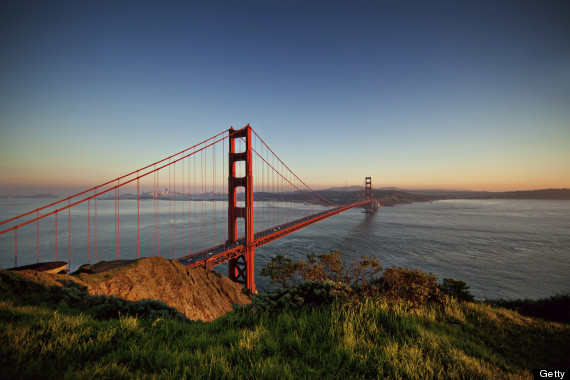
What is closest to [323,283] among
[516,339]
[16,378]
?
[516,339]

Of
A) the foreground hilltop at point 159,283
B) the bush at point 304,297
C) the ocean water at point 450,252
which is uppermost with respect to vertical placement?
the bush at point 304,297

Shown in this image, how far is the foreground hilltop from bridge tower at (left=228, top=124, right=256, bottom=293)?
5.44 m

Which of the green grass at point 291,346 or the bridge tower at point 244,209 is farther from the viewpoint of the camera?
A: the bridge tower at point 244,209

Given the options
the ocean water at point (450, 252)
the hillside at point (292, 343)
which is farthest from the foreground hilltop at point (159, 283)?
the ocean water at point (450, 252)

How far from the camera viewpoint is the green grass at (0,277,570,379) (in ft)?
7.76

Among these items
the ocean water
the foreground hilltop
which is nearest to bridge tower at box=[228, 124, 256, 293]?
the ocean water

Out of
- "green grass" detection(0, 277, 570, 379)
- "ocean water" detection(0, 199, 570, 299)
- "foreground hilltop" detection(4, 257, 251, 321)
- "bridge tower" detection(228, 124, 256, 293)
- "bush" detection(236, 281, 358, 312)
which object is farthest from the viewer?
"ocean water" detection(0, 199, 570, 299)

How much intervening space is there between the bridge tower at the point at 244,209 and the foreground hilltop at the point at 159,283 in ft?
17.8

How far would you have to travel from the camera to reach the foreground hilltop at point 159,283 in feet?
26.9

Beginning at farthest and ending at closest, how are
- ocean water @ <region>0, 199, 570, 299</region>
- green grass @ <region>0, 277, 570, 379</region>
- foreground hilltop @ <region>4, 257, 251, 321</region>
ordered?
ocean water @ <region>0, 199, 570, 299</region> < foreground hilltop @ <region>4, 257, 251, 321</region> < green grass @ <region>0, 277, 570, 379</region>

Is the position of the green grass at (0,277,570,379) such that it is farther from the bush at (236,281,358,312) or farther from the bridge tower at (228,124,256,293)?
the bridge tower at (228,124,256,293)

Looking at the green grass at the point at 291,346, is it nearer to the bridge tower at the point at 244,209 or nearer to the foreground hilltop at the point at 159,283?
the foreground hilltop at the point at 159,283

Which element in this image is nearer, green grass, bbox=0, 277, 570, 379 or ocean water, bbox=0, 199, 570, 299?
green grass, bbox=0, 277, 570, 379

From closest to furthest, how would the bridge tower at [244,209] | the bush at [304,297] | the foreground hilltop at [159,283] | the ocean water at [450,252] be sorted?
the bush at [304,297] < the foreground hilltop at [159,283] < the bridge tower at [244,209] < the ocean water at [450,252]
